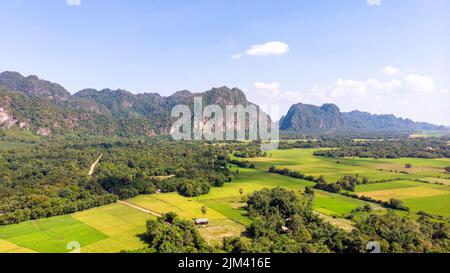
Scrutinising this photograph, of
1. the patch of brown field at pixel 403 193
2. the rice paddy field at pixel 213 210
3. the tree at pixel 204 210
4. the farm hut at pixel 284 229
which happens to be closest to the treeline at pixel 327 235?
the farm hut at pixel 284 229

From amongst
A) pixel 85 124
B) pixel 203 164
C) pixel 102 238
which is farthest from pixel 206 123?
pixel 102 238

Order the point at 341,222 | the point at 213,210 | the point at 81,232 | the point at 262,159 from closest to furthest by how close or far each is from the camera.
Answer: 1. the point at 81,232
2. the point at 341,222
3. the point at 213,210
4. the point at 262,159

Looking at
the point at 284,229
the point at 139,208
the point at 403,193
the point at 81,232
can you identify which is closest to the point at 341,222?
the point at 284,229

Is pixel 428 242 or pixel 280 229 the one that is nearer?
pixel 428 242

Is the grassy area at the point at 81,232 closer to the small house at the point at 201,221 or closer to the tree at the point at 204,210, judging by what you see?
the small house at the point at 201,221

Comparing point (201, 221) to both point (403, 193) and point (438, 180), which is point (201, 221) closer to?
point (403, 193)
